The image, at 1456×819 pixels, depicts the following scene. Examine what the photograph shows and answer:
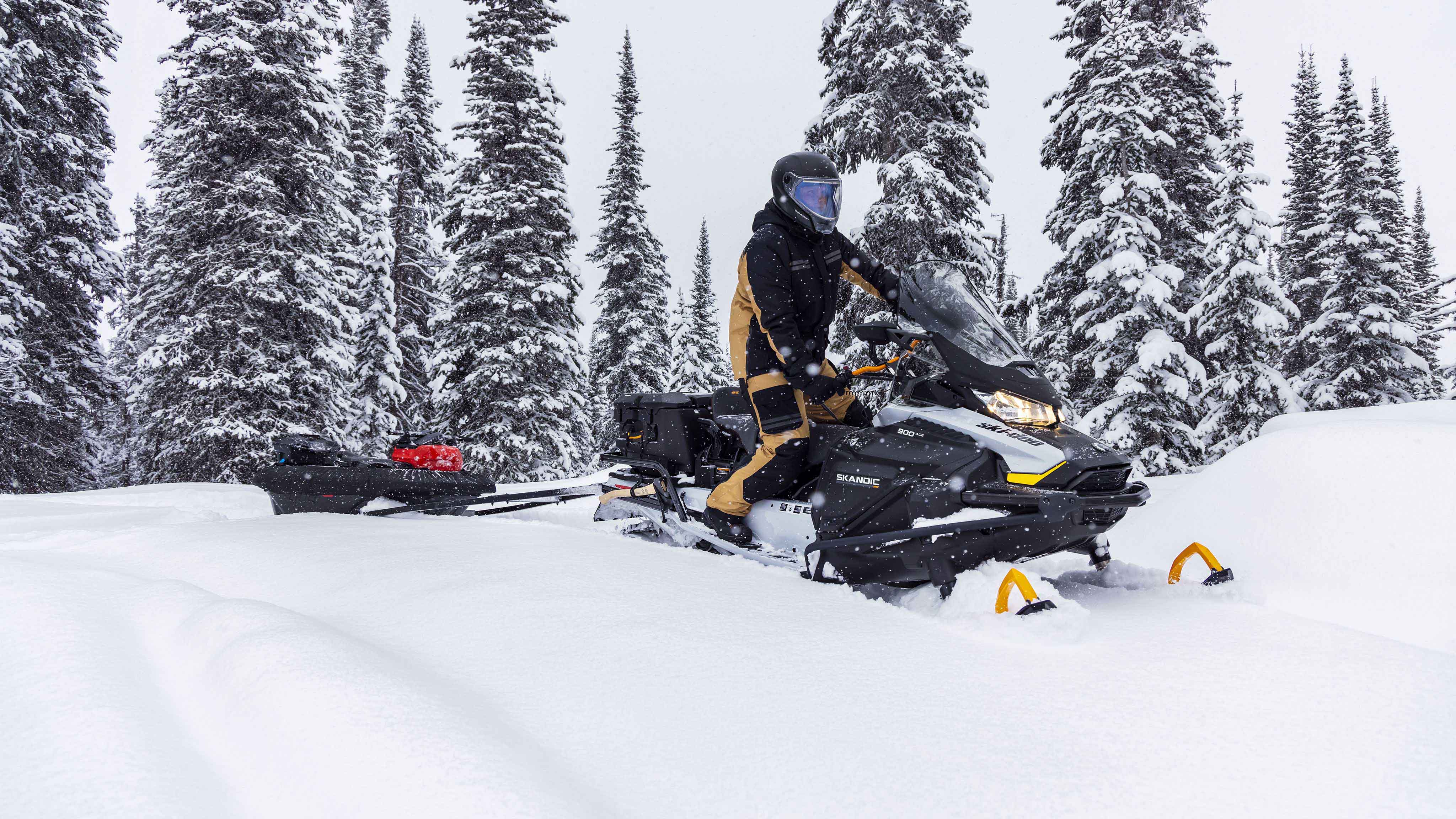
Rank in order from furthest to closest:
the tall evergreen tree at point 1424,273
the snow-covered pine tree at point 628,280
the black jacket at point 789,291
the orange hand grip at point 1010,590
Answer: the tall evergreen tree at point 1424,273 → the snow-covered pine tree at point 628,280 → the black jacket at point 789,291 → the orange hand grip at point 1010,590

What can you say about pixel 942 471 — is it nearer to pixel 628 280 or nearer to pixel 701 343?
pixel 628 280

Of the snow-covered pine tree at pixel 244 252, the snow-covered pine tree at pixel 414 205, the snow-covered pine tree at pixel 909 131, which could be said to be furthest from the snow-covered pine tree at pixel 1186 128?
the snow-covered pine tree at pixel 414 205

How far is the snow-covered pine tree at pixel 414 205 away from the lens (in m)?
20.1

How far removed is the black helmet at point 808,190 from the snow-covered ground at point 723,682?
6.33 feet

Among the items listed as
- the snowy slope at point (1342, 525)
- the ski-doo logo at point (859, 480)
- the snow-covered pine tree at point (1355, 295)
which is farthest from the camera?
the snow-covered pine tree at point (1355, 295)

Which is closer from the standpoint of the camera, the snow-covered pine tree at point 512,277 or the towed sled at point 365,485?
the towed sled at point 365,485

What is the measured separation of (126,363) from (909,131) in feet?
90.1

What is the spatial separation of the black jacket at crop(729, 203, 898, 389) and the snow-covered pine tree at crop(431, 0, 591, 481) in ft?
36.9

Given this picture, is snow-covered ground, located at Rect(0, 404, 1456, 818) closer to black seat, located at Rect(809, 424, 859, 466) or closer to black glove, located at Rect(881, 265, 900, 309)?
black seat, located at Rect(809, 424, 859, 466)

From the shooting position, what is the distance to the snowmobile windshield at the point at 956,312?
3.60 metres

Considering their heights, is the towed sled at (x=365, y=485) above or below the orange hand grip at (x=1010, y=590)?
above

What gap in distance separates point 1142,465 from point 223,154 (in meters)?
17.3

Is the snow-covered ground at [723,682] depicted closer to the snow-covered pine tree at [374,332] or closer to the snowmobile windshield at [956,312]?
the snowmobile windshield at [956,312]

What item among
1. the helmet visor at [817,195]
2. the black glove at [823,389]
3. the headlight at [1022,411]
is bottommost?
the headlight at [1022,411]
